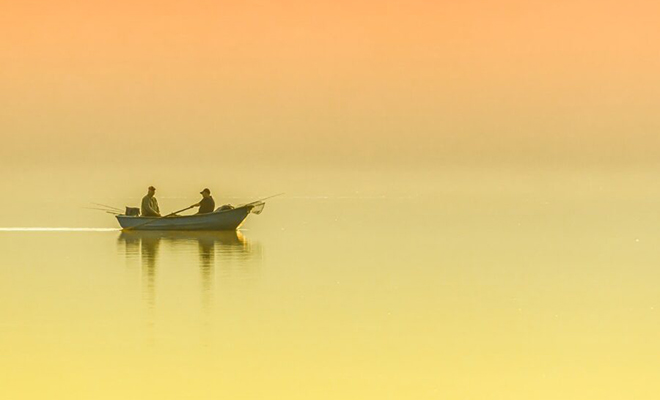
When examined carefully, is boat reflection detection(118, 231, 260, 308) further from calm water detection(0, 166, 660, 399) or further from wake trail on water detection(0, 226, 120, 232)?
wake trail on water detection(0, 226, 120, 232)

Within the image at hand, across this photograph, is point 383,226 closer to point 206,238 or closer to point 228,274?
point 206,238

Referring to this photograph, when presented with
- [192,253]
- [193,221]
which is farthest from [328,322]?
[193,221]

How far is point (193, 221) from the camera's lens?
41188mm

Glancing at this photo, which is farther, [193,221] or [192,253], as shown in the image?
[193,221]

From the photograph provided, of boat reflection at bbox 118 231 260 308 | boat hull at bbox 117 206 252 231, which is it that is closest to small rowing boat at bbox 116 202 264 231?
boat hull at bbox 117 206 252 231

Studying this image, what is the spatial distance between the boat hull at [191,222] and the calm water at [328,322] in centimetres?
525

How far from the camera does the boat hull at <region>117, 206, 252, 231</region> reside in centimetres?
4100

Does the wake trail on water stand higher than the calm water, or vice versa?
the wake trail on water

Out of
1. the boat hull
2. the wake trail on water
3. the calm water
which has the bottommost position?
the calm water

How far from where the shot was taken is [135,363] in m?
15.0

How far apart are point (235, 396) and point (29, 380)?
233cm

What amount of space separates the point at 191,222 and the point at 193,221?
122 millimetres

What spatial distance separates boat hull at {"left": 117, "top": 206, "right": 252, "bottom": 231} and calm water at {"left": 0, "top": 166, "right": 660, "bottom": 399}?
207 inches

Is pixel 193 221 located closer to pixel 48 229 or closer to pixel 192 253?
pixel 192 253
